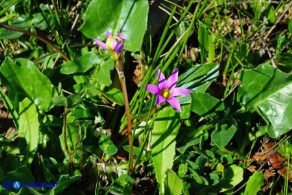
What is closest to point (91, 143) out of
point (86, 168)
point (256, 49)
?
point (86, 168)

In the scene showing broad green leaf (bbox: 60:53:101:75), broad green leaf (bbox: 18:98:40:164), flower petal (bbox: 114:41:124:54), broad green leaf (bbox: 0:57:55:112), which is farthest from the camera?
broad green leaf (bbox: 60:53:101:75)

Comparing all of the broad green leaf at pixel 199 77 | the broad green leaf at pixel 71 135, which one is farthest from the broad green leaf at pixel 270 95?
the broad green leaf at pixel 71 135

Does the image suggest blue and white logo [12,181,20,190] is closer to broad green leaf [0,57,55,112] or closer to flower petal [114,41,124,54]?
broad green leaf [0,57,55,112]

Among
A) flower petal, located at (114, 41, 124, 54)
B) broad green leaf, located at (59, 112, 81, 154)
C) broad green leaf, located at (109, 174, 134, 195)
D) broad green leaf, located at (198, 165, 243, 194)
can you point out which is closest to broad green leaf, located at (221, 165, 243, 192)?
broad green leaf, located at (198, 165, 243, 194)

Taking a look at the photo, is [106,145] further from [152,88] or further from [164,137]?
[152,88]

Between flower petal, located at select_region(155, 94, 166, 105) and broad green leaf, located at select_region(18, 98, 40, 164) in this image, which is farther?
broad green leaf, located at select_region(18, 98, 40, 164)

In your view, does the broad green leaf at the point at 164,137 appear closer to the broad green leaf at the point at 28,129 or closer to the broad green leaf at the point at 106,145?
the broad green leaf at the point at 106,145
